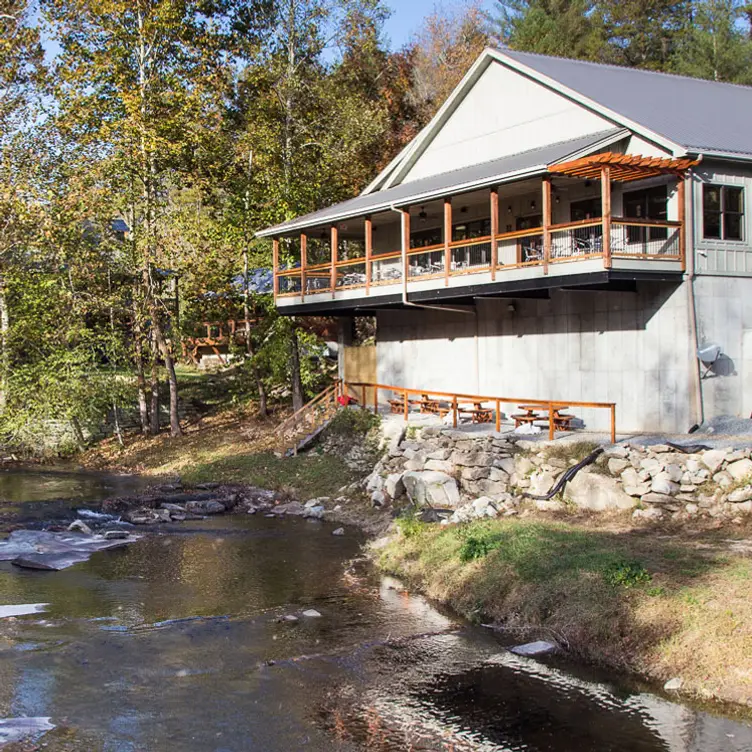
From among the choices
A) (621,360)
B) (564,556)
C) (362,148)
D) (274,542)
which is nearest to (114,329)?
(362,148)

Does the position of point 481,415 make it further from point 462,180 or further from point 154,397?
point 154,397

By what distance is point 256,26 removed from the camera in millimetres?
37594

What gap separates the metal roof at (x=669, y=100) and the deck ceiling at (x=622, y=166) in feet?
1.75

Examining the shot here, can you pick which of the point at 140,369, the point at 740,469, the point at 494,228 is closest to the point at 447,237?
the point at 494,228

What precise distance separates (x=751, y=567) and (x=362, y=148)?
28.8 meters

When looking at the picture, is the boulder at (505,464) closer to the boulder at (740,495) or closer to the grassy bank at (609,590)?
the grassy bank at (609,590)

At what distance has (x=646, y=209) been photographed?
2183 cm

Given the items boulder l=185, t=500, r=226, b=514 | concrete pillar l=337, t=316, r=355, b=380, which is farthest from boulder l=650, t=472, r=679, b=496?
concrete pillar l=337, t=316, r=355, b=380

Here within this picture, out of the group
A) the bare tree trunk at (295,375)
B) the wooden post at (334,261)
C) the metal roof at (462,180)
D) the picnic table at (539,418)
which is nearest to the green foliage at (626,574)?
the picnic table at (539,418)

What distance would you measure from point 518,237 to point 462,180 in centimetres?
221

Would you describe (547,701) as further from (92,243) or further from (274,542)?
(92,243)

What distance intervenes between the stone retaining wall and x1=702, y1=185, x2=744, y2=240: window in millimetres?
6198

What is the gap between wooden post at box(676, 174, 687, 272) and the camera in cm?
2066

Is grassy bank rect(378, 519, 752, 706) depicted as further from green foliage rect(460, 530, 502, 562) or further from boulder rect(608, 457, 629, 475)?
boulder rect(608, 457, 629, 475)
